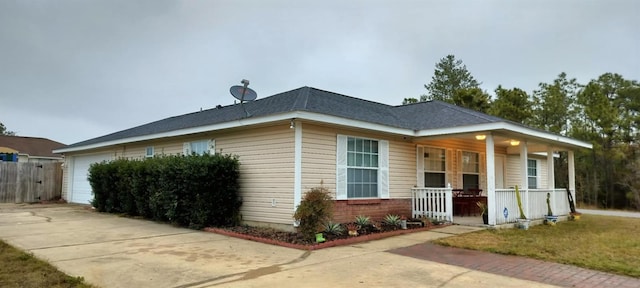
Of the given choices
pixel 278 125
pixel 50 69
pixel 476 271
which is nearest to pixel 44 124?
pixel 50 69

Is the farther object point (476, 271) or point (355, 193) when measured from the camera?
point (355, 193)

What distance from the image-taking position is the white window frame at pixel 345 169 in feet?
31.3

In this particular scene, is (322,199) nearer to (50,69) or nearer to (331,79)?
(50,69)

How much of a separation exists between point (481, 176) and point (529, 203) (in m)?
3.03

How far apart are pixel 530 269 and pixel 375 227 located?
3991 mm

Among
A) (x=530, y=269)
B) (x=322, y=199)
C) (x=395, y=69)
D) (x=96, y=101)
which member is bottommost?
(x=530, y=269)

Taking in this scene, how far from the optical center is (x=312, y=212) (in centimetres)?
774

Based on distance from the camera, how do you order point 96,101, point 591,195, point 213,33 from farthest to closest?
point 591,195 < point 96,101 < point 213,33

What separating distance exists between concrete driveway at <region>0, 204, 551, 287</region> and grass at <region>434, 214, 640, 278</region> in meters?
1.07

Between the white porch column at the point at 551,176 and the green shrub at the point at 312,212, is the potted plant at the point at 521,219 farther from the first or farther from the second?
the green shrub at the point at 312,212

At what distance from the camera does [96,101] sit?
2209cm

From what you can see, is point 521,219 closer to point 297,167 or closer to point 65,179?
point 297,167

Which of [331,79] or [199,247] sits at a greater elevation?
[331,79]

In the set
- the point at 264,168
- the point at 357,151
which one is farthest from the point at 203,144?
the point at 357,151
